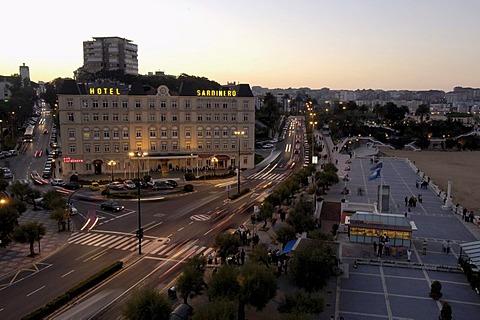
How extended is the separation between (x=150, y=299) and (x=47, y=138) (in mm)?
110570

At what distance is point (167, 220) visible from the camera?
5097cm

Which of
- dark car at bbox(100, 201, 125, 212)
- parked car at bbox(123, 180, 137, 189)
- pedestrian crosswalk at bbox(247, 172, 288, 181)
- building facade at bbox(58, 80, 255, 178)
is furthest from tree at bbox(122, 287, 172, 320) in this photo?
building facade at bbox(58, 80, 255, 178)

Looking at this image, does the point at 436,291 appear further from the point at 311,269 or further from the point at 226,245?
the point at 226,245

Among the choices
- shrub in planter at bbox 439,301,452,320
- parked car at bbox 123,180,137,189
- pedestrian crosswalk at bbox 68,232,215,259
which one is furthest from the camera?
parked car at bbox 123,180,137,189

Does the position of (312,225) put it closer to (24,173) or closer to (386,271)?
(386,271)

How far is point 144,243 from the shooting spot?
1668 inches

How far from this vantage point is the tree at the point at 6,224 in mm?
37562

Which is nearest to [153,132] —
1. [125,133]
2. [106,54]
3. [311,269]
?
[125,133]

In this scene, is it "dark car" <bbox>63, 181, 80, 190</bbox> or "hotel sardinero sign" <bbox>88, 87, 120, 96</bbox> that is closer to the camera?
"dark car" <bbox>63, 181, 80, 190</bbox>

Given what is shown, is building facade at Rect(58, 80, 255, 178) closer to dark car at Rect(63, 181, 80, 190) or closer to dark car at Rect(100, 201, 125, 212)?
dark car at Rect(63, 181, 80, 190)

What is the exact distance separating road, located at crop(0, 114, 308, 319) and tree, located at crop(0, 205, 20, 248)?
4.33m

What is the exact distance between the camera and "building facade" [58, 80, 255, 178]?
80750 mm

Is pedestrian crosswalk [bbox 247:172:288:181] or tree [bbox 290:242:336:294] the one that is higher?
tree [bbox 290:242:336:294]

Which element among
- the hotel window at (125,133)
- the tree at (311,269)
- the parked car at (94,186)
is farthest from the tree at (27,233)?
the hotel window at (125,133)
